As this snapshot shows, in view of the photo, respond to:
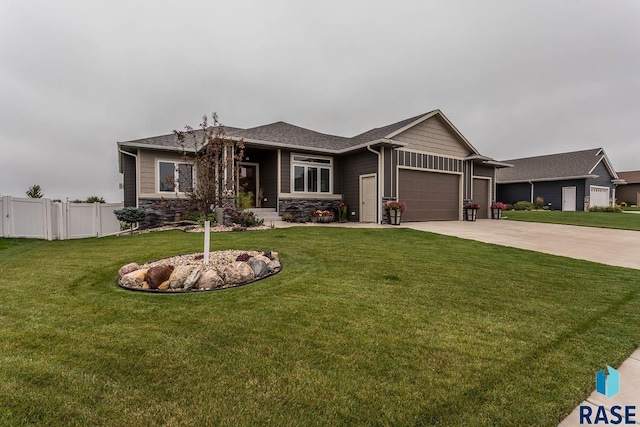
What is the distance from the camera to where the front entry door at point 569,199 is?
22.7 meters

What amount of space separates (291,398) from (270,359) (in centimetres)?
48

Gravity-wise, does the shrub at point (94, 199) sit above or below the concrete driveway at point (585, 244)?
above

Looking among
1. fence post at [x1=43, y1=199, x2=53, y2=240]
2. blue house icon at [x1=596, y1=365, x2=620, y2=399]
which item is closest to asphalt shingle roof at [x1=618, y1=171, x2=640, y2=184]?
blue house icon at [x1=596, y1=365, x2=620, y2=399]

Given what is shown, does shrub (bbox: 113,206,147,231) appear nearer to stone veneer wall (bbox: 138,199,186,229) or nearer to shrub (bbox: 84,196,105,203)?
stone veneer wall (bbox: 138,199,186,229)

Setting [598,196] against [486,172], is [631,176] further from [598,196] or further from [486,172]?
[486,172]

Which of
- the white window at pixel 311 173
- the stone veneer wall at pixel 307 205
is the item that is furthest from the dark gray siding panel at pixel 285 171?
the stone veneer wall at pixel 307 205

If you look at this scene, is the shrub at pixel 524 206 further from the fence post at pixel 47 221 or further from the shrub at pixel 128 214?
the fence post at pixel 47 221

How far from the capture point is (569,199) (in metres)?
22.9

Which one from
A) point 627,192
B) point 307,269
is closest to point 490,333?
point 307,269

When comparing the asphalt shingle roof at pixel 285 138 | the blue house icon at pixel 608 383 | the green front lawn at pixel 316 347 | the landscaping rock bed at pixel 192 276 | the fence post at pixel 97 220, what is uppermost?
the asphalt shingle roof at pixel 285 138

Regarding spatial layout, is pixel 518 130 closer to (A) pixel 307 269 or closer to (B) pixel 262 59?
(B) pixel 262 59

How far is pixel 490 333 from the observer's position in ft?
9.18

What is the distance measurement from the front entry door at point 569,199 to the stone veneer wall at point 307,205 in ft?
66.7

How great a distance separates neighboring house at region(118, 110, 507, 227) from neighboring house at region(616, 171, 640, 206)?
96.2 ft
